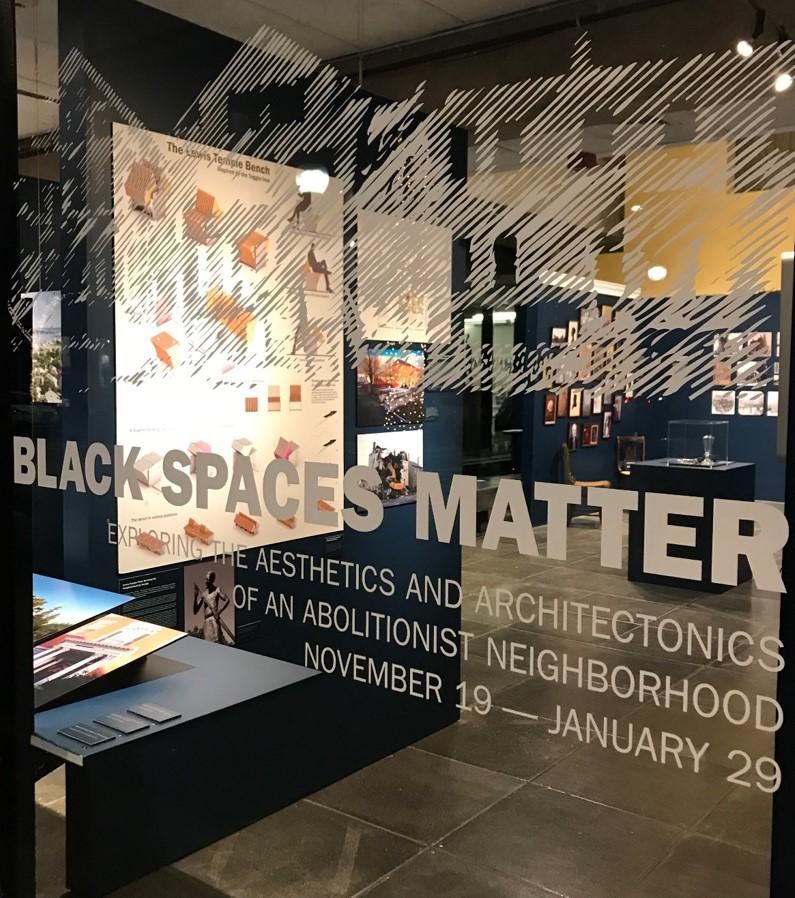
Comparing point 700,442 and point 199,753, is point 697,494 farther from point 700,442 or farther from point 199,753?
point 199,753

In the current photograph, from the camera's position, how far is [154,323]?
263 centimetres

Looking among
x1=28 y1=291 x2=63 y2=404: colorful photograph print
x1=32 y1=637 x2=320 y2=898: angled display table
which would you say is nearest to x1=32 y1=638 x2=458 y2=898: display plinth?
x1=32 y1=637 x2=320 y2=898: angled display table

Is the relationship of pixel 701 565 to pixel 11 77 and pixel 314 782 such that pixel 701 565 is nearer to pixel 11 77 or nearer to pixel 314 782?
pixel 314 782

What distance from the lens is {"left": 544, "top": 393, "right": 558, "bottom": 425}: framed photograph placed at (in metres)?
1.90

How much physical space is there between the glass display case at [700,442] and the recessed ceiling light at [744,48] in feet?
2.12

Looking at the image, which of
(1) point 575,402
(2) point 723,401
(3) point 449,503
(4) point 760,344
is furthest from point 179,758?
(4) point 760,344

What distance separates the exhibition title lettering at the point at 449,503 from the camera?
1.67 meters

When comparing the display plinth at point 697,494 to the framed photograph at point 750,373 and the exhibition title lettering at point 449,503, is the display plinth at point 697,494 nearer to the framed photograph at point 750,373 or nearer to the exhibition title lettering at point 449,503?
the exhibition title lettering at point 449,503

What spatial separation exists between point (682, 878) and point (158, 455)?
5.83 feet

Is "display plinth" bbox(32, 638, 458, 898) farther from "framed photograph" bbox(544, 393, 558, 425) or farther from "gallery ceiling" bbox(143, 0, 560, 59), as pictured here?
"gallery ceiling" bbox(143, 0, 560, 59)

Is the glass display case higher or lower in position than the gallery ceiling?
lower

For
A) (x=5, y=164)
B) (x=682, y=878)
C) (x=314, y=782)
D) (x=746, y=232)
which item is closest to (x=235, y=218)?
(x=5, y=164)

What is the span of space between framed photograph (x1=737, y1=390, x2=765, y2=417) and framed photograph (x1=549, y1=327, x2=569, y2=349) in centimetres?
34

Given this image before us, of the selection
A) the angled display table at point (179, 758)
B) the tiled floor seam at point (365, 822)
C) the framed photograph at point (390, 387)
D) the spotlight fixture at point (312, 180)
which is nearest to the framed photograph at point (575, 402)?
the framed photograph at point (390, 387)
